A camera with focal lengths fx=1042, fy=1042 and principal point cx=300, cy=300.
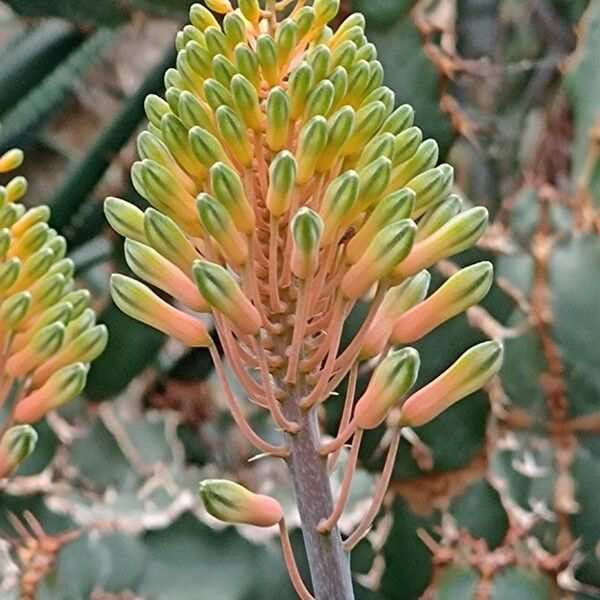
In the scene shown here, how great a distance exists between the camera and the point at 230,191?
1.21 ft

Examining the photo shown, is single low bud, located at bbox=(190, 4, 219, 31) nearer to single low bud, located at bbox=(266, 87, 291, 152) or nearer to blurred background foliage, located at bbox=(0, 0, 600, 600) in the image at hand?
single low bud, located at bbox=(266, 87, 291, 152)

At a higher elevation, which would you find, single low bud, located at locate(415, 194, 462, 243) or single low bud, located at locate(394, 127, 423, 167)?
single low bud, located at locate(394, 127, 423, 167)

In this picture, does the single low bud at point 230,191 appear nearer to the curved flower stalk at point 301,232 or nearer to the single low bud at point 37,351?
the curved flower stalk at point 301,232

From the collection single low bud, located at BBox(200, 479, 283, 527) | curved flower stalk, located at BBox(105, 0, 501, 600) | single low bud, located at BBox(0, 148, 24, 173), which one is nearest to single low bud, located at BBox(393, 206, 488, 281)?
curved flower stalk, located at BBox(105, 0, 501, 600)

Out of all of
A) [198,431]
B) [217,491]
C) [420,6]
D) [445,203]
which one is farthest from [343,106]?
[198,431]

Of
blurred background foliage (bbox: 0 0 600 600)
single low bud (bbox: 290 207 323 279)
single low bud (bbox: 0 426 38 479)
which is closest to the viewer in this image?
single low bud (bbox: 290 207 323 279)

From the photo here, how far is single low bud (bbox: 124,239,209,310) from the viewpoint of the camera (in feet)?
1.30

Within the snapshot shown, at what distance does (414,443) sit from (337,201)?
0.43 metres

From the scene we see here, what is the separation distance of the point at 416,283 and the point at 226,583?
0.41 metres

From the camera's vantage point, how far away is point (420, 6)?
34.8 inches

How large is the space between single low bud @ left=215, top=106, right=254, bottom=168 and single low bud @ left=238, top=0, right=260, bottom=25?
59 millimetres

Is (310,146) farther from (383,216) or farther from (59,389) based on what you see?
(59,389)

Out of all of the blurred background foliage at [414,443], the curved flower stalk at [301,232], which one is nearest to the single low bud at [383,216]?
the curved flower stalk at [301,232]

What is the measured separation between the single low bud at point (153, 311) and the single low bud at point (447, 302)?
3.0 inches
